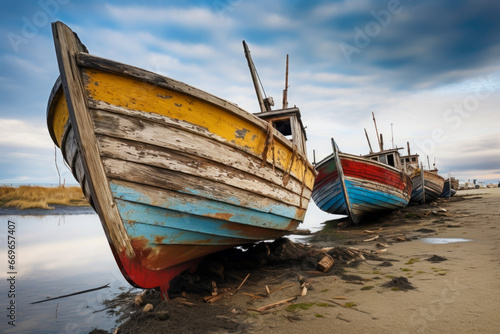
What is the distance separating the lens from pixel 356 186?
30.7 ft

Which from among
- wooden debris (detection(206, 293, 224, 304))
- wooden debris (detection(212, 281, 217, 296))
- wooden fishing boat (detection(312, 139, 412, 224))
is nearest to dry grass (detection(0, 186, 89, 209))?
wooden fishing boat (detection(312, 139, 412, 224))

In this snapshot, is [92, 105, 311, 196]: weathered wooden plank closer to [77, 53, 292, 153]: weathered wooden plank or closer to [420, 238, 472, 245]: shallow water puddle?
[77, 53, 292, 153]: weathered wooden plank

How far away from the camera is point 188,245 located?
3.15 metres

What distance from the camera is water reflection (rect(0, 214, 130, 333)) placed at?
3.27 meters

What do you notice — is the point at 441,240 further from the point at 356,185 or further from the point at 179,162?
the point at 179,162

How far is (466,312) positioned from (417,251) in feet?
10.1

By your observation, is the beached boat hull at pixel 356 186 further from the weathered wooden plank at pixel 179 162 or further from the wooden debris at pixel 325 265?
the weathered wooden plank at pixel 179 162

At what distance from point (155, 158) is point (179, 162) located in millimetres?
249

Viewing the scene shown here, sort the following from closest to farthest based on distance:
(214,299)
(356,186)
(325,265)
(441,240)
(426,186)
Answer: (214,299) < (325,265) < (441,240) < (356,186) < (426,186)

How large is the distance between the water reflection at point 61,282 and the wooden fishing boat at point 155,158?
1377 mm

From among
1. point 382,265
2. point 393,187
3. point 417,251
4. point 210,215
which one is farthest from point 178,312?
point 393,187

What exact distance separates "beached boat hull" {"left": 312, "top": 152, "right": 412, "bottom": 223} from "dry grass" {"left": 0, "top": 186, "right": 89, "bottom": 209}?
18.7m

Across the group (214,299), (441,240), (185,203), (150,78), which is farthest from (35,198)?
(441,240)

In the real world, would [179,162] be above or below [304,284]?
above
